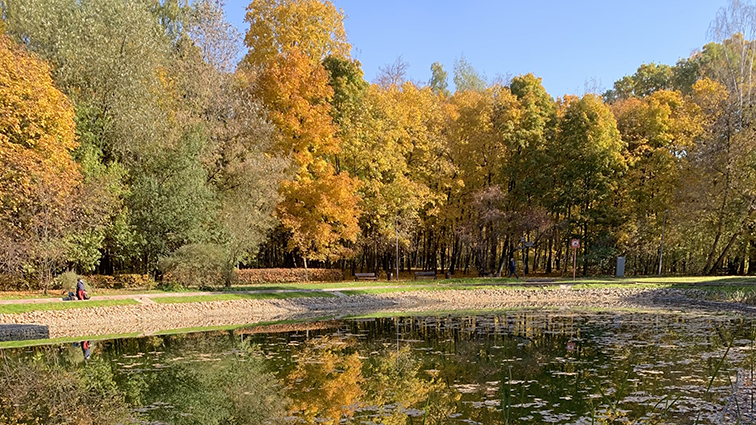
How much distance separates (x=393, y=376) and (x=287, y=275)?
2435cm

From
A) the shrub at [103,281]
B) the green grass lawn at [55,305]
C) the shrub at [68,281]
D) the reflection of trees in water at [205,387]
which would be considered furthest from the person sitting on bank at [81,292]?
the shrub at [103,281]

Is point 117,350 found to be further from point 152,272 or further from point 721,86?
point 721,86

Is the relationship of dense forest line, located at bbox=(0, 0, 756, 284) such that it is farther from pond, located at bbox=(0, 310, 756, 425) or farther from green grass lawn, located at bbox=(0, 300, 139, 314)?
pond, located at bbox=(0, 310, 756, 425)

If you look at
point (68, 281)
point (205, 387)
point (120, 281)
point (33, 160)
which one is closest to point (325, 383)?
point (205, 387)

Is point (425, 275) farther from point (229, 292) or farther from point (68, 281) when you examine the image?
point (68, 281)

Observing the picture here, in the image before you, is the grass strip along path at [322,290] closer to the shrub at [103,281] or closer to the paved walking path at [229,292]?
the paved walking path at [229,292]

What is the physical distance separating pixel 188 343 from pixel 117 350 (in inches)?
86.8

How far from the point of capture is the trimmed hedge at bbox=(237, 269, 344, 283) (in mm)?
35906

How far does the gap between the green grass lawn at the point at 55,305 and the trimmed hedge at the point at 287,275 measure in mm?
11434

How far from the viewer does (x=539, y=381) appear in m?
13.0

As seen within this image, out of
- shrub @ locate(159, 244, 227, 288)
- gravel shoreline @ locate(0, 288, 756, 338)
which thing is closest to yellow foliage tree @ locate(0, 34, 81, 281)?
gravel shoreline @ locate(0, 288, 756, 338)

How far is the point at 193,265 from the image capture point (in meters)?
27.8

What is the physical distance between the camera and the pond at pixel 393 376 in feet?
35.0

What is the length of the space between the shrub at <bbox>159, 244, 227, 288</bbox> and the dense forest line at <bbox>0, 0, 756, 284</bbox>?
0.47ft
